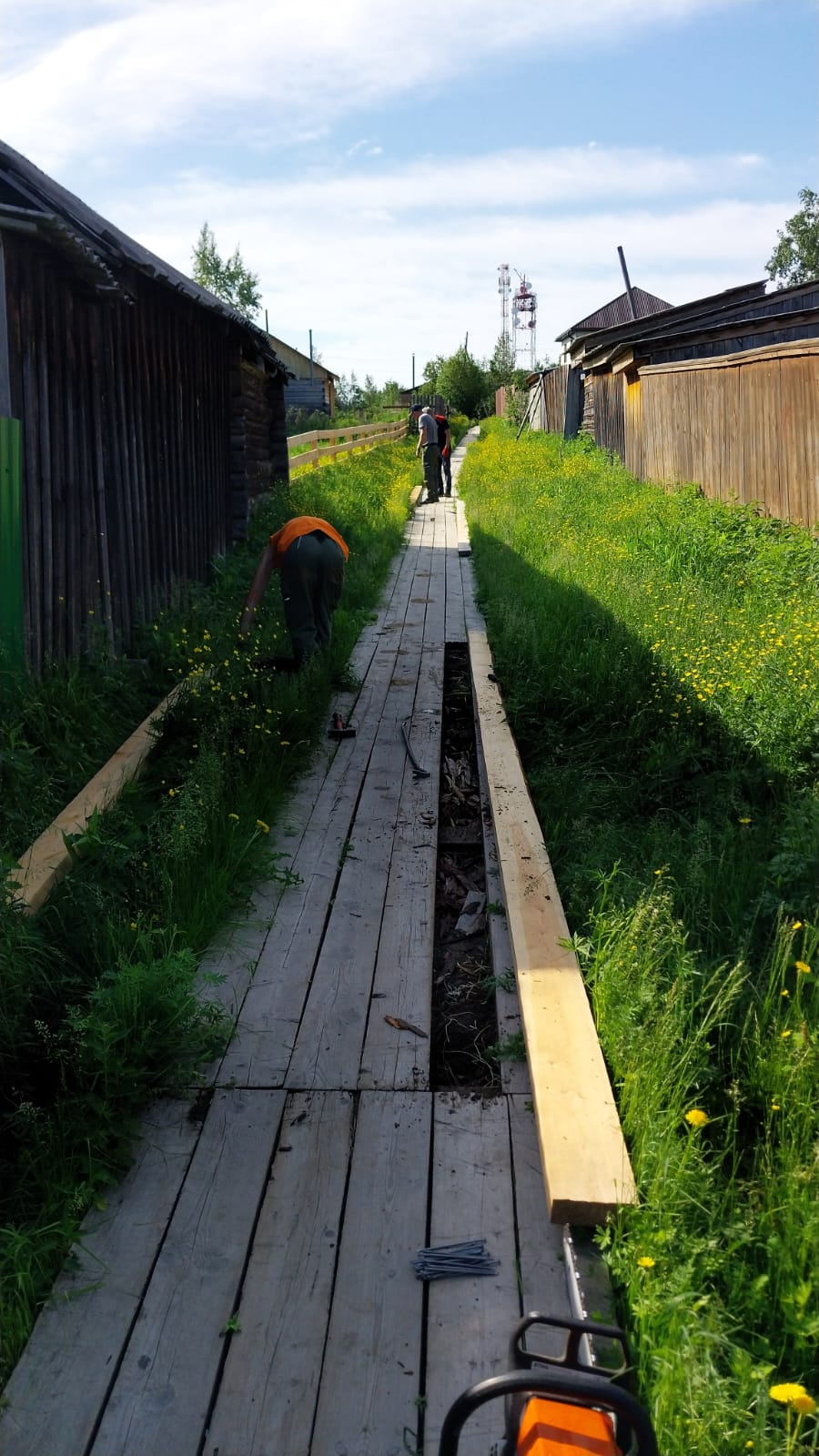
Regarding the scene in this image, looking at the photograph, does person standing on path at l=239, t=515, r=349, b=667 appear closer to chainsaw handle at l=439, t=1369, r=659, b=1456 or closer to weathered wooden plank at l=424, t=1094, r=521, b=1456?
weathered wooden plank at l=424, t=1094, r=521, b=1456

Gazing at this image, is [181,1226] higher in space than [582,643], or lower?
lower

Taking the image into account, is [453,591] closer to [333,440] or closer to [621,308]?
[333,440]

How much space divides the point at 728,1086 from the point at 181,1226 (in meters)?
1.43

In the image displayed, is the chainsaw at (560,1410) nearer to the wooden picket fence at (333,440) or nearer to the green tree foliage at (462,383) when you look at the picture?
the wooden picket fence at (333,440)

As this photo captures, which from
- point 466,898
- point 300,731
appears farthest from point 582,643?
point 466,898

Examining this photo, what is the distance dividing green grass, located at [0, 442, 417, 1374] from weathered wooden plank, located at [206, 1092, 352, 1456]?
419 mm

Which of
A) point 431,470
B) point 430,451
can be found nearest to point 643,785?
point 430,451

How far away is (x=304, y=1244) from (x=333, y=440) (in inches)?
972

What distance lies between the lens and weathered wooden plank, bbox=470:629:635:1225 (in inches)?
95.6

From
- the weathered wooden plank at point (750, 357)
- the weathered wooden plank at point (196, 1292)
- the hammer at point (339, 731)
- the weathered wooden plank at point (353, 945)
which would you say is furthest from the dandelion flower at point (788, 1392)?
the weathered wooden plank at point (750, 357)

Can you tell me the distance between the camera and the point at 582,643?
7.48 meters

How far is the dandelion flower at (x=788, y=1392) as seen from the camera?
184 cm

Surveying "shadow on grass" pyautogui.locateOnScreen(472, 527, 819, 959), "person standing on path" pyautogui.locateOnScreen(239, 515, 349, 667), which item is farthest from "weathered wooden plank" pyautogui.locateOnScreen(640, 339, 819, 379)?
"person standing on path" pyautogui.locateOnScreen(239, 515, 349, 667)

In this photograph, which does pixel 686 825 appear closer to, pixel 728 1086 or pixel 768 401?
pixel 728 1086
